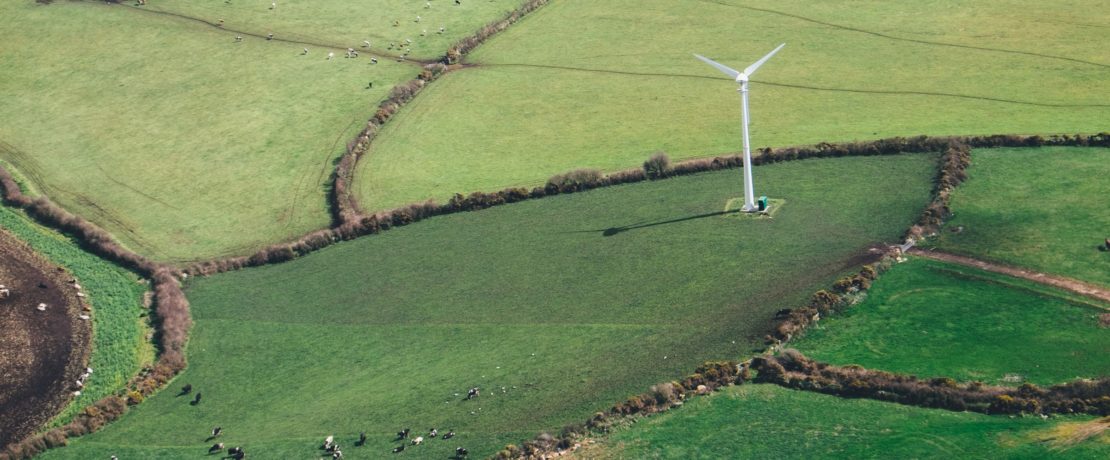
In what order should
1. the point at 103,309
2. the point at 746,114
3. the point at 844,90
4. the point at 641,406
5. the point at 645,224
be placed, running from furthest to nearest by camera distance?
the point at 844,90 < the point at 645,224 < the point at 103,309 < the point at 746,114 < the point at 641,406

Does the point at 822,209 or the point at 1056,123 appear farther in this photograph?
the point at 1056,123

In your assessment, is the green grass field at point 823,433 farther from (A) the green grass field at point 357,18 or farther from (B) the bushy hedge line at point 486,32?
(A) the green grass field at point 357,18

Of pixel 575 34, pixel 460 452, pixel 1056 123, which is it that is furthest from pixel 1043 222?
pixel 575 34

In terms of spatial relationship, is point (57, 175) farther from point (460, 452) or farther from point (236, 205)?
point (460, 452)

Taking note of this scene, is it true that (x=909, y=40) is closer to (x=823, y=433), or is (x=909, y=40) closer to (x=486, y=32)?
(x=486, y=32)

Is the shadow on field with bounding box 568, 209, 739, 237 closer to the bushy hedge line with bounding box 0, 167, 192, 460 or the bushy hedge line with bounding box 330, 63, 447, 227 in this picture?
the bushy hedge line with bounding box 330, 63, 447, 227

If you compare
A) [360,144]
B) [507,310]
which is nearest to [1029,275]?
[507,310]

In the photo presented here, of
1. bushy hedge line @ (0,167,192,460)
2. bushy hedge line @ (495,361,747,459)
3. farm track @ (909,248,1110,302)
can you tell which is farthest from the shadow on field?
bushy hedge line @ (0,167,192,460)
